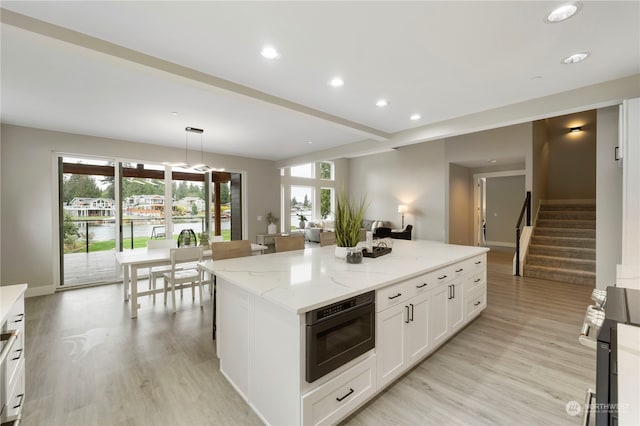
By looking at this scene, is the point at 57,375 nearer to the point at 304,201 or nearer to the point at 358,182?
the point at 304,201

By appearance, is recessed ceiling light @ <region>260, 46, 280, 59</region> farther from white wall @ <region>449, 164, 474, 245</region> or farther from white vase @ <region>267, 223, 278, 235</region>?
white wall @ <region>449, 164, 474, 245</region>

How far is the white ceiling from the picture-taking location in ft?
6.23

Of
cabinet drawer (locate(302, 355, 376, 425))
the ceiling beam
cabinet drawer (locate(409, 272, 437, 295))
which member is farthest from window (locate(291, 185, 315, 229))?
cabinet drawer (locate(302, 355, 376, 425))

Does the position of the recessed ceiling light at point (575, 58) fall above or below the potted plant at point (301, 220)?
above

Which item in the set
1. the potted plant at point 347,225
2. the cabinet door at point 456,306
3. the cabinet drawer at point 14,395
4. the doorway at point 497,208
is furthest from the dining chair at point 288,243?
the doorway at point 497,208

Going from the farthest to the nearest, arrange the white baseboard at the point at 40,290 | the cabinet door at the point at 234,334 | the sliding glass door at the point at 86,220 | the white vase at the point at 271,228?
the white vase at the point at 271,228 < the sliding glass door at the point at 86,220 < the white baseboard at the point at 40,290 < the cabinet door at the point at 234,334

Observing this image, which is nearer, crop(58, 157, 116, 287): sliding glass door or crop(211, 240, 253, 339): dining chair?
crop(211, 240, 253, 339): dining chair

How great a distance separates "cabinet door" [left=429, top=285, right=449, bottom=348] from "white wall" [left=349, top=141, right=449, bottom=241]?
5568 mm

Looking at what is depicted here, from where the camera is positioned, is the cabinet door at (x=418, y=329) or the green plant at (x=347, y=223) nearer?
the cabinet door at (x=418, y=329)

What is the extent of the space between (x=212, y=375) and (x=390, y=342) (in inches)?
57.4

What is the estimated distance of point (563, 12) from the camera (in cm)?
190

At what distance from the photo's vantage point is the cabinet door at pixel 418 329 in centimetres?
207

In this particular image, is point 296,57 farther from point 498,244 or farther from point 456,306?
point 498,244

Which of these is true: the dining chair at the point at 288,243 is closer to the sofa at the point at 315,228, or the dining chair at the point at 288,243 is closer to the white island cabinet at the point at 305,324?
the white island cabinet at the point at 305,324
